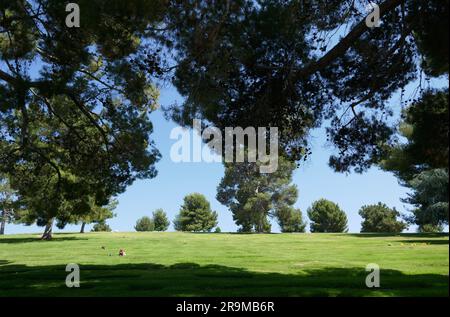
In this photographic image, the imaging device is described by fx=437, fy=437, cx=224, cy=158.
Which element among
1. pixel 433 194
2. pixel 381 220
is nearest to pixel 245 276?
pixel 433 194

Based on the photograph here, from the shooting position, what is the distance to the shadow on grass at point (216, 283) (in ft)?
32.2

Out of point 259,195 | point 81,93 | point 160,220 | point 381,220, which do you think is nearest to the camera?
point 81,93

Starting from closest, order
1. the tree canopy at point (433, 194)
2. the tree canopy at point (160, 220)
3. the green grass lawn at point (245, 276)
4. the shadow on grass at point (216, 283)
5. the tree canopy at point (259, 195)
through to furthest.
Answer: the shadow on grass at point (216, 283) → the green grass lawn at point (245, 276) → the tree canopy at point (433, 194) → the tree canopy at point (259, 195) → the tree canopy at point (160, 220)

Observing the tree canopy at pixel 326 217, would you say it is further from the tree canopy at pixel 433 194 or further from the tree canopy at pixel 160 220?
the tree canopy at pixel 433 194

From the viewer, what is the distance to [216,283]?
11.1 metres

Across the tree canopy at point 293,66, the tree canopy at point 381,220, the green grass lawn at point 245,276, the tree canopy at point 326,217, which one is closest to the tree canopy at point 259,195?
the tree canopy at point 326,217

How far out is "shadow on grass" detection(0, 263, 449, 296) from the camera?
32.2 feet

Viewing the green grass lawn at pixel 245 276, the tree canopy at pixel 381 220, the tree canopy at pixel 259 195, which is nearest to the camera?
the green grass lawn at pixel 245 276

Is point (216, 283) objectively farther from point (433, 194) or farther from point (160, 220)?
point (160, 220)

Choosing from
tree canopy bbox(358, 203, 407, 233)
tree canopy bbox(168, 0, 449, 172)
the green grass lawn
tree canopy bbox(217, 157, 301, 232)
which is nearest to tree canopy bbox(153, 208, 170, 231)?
tree canopy bbox(217, 157, 301, 232)

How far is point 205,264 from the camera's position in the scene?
1616 cm

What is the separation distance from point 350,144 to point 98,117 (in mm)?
8266
